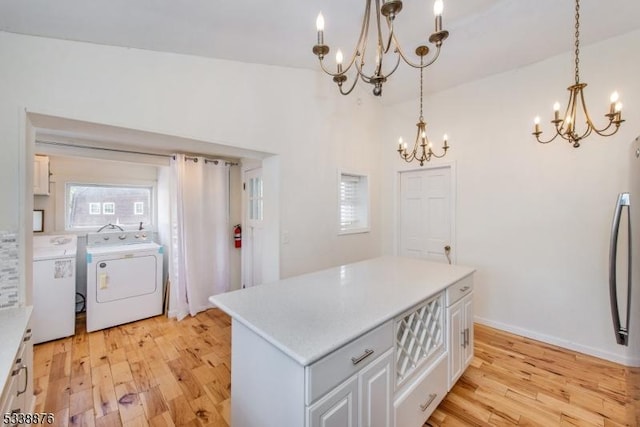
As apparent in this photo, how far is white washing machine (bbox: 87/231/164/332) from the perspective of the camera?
2.92 metres

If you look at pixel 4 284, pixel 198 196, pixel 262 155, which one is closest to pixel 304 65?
pixel 262 155

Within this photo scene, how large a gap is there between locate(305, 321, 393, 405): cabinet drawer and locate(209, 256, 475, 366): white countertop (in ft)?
0.16

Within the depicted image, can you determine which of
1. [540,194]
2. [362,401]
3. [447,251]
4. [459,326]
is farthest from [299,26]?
[447,251]

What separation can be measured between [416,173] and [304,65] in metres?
2.04

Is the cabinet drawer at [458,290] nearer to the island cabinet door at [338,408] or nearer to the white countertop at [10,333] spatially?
the island cabinet door at [338,408]

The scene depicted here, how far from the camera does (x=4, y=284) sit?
1501 mm

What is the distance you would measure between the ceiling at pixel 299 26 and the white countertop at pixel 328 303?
1748 mm

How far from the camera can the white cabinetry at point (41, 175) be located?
2926 millimetres

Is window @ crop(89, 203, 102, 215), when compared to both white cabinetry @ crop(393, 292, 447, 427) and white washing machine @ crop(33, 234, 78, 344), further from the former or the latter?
white cabinetry @ crop(393, 292, 447, 427)

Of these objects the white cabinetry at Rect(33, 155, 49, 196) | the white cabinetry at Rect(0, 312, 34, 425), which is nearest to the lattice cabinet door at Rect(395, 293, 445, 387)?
the white cabinetry at Rect(0, 312, 34, 425)

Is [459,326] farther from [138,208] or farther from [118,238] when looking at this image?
[138,208]

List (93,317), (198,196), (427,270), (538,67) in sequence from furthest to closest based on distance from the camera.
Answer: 1. (198,196)
2. (93,317)
3. (538,67)
4. (427,270)

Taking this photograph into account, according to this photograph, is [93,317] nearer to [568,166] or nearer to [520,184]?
[520,184]

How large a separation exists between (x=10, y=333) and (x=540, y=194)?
409 centimetres
